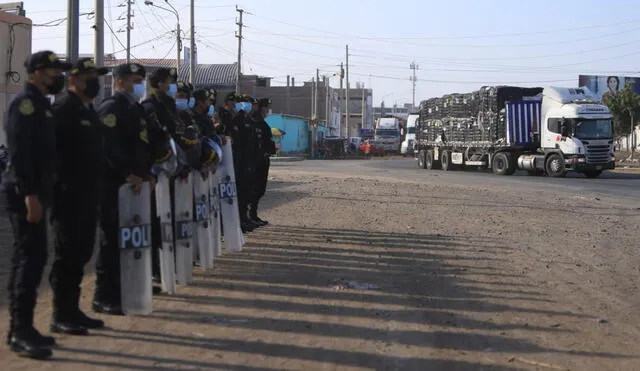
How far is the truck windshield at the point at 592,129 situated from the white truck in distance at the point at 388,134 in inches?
1457

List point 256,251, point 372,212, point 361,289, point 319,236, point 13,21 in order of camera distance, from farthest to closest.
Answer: point 13,21 → point 372,212 → point 319,236 → point 256,251 → point 361,289

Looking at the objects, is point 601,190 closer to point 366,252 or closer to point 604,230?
point 604,230

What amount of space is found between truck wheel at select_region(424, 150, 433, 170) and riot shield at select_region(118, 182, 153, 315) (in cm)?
3846

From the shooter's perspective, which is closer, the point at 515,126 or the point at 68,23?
the point at 68,23

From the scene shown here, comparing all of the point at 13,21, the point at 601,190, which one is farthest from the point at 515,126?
the point at 13,21

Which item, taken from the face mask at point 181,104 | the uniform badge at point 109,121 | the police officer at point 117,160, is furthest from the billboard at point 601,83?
the uniform badge at point 109,121

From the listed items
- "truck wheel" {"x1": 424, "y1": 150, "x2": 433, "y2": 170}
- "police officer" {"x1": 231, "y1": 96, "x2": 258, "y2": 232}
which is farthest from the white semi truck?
"police officer" {"x1": 231, "y1": 96, "x2": 258, "y2": 232}

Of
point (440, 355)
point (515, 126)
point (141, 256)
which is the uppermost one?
point (515, 126)

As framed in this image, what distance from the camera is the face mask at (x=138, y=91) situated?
6.82 metres

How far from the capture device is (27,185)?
5.17 m

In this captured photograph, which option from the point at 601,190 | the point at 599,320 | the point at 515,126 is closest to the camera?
the point at 599,320

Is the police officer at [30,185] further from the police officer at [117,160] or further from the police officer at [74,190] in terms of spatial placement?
the police officer at [117,160]

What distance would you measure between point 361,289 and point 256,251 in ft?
8.94

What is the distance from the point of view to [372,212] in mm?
16062
